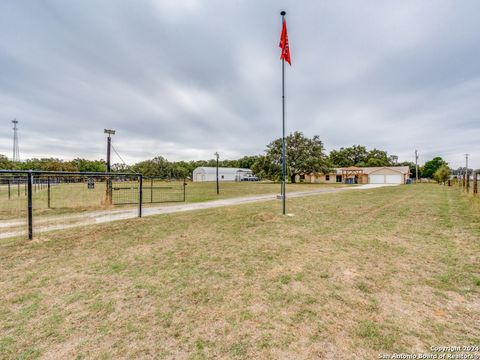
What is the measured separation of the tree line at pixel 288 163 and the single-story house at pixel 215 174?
12.5 ft

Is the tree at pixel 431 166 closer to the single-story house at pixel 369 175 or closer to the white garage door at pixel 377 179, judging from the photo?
the single-story house at pixel 369 175

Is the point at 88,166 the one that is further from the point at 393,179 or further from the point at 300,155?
the point at 393,179

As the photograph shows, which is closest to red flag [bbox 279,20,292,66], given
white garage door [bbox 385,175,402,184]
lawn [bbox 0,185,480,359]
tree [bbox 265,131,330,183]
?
lawn [bbox 0,185,480,359]

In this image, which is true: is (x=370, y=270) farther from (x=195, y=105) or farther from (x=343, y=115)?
(x=343, y=115)

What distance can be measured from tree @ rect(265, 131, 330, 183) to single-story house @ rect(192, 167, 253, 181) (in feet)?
77.7

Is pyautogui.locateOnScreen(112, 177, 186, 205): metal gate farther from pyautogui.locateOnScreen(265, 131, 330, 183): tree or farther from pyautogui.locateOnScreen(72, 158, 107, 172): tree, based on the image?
pyautogui.locateOnScreen(72, 158, 107, 172): tree

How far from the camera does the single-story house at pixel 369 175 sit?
149 feet

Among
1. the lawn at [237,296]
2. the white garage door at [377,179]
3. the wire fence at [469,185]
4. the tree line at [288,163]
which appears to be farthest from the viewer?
the white garage door at [377,179]

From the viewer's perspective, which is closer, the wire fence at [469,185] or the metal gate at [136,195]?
the wire fence at [469,185]

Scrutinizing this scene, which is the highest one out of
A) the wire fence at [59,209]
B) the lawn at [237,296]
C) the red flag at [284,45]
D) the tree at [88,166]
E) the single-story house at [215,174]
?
the red flag at [284,45]

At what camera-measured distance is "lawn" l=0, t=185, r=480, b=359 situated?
196 cm

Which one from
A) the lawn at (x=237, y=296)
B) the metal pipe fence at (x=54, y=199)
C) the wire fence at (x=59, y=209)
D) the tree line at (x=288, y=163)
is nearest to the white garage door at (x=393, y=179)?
the tree line at (x=288, y=163)

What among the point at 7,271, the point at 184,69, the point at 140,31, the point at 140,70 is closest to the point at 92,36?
the point at 140,31

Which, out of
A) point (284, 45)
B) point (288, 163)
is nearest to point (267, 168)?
point (288, 163)
